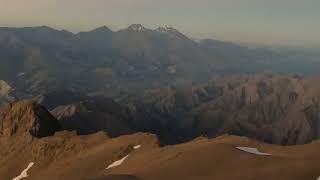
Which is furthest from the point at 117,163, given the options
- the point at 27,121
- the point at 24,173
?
the point at 27,121

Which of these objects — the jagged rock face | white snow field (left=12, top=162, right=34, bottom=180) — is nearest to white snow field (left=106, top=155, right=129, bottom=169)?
white snow field (left=12, top=162, right=34, bottom=180)

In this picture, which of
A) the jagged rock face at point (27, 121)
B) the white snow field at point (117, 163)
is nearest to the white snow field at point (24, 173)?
the jagged rock face at point (27, 121)

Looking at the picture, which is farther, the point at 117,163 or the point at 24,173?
the point at 24,173

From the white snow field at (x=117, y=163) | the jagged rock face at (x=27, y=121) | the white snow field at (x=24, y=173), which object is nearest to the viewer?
the white snow field at (x=117, y=163)

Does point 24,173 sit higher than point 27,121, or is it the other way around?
point 27,121

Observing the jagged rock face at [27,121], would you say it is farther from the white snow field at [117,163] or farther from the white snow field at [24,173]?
the white snow field at [117,163]

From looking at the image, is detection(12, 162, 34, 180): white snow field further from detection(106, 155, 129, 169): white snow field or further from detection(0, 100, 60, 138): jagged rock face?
detection(106, 155, 129, 169): white snow field

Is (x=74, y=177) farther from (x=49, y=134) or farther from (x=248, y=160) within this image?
(x=49, y=134)

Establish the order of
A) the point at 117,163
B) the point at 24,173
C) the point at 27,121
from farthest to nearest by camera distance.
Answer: the point at 27,121 < the point at 24,173 < the point at 117,163

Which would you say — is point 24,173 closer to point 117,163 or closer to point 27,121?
point 27,121
